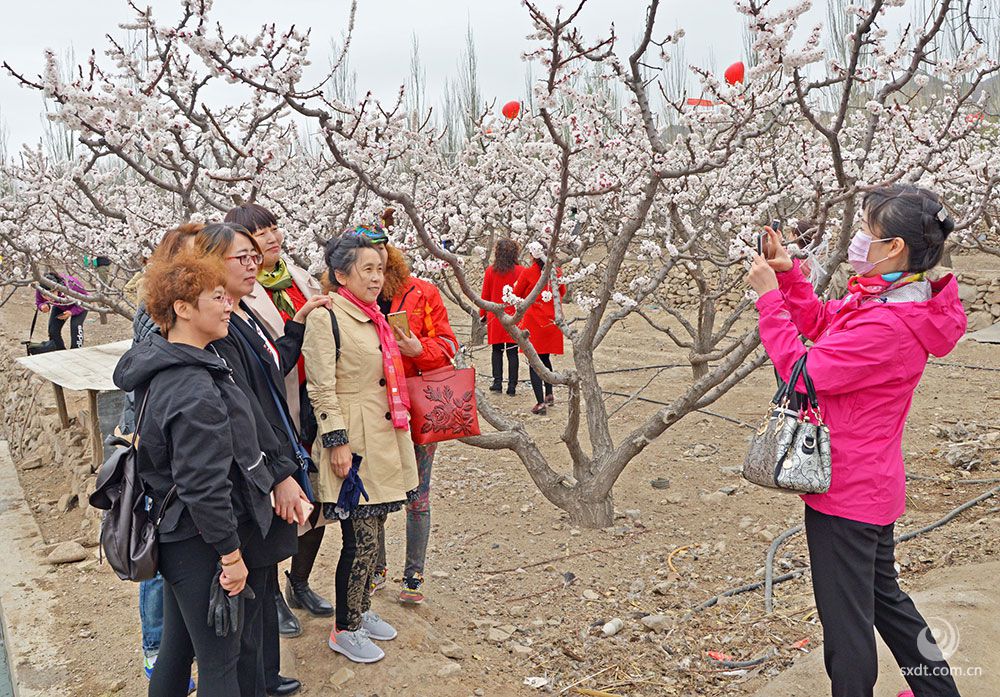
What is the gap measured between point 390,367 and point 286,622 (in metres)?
1.14

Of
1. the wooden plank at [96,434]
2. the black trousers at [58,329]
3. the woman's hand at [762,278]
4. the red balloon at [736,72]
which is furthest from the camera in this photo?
the black trousers at [58,329]

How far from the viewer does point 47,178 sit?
24.6ft

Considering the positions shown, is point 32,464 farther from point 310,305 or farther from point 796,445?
point 796,445

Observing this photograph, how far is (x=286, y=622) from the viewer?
3.13m

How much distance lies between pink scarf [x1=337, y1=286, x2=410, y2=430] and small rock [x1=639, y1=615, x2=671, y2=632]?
1502 mm

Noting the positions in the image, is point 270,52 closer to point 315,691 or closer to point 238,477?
point 238,477

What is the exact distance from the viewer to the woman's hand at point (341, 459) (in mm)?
2699

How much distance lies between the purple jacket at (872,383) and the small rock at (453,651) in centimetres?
164

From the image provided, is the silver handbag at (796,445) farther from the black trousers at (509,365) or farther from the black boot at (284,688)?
the black trousers at (509,365)

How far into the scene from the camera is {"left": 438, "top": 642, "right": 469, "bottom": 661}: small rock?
3186 millimetres

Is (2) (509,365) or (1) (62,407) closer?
(1) (62,407)

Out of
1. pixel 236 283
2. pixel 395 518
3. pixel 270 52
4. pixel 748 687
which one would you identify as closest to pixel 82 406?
pixel 395 518

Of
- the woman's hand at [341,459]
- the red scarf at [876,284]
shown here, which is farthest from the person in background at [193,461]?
the red scarf at [876,284]

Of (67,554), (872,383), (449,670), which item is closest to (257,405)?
(449,670)
